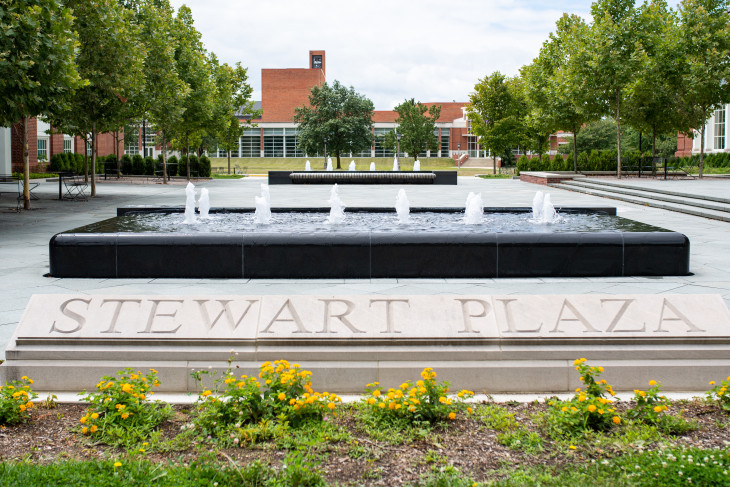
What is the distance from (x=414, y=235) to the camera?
8.47m

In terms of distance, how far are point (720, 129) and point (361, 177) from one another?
3381 centimetres

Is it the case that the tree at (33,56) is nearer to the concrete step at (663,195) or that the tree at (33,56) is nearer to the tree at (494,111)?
the concrete step at (663,195)

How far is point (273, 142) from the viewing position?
281ft

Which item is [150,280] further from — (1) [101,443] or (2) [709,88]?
(2) [709,88]

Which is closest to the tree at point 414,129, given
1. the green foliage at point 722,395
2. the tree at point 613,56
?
the tree at point 613,56

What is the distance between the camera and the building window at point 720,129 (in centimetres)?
5050

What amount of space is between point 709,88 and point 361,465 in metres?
33.0

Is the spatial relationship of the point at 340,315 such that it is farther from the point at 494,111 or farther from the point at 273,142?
the point at 273,142

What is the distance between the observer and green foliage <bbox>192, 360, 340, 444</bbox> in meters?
3.98

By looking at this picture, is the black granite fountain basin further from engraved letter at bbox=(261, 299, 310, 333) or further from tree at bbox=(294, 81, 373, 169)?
tree at bbox=(294, 81, 373, 169)

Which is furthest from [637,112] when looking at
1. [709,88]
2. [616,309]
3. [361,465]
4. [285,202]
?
[361,465]

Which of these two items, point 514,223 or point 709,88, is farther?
point 709,88

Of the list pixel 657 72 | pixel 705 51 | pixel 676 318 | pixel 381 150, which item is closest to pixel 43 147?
pixel 657 72

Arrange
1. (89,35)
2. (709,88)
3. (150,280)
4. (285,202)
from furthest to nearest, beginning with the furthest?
(709,88) → (285,202) → (89,35) → (150,280)
